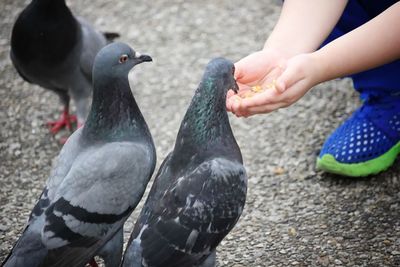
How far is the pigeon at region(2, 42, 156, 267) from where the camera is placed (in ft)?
7.99

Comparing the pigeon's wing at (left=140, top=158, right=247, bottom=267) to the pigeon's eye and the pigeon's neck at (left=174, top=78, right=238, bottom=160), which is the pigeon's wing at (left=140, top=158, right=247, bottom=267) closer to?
the pigeon's neck at (left=174, top=78, right=238, bottom=160)

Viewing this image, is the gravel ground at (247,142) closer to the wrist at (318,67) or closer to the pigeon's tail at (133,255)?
the pigeon's tail at (133,255)

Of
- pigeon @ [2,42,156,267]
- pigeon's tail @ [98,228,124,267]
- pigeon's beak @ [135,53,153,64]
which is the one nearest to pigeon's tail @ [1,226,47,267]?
pigeon @ [2,42,156,267]

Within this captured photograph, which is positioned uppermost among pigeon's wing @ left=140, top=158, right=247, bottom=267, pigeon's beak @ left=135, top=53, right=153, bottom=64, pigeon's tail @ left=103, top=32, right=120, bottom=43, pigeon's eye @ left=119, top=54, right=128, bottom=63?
pigeon's eye @ left=119, top=54, right=128, bottom=63

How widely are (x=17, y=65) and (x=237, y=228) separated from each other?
5.88 ft

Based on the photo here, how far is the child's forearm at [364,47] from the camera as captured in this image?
8.14 feet

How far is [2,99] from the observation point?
4305 mm

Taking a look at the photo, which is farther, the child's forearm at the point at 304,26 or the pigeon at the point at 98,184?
the child's forearm at the point at 304,26

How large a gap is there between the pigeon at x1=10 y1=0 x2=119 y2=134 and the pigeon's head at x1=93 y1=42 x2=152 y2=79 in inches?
43.7

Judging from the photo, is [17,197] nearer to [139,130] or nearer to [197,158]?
[139,130]

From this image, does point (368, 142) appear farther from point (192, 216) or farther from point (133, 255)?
point (133, 255)

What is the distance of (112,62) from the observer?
8.71ft

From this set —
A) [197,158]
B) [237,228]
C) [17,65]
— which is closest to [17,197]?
[17,65]

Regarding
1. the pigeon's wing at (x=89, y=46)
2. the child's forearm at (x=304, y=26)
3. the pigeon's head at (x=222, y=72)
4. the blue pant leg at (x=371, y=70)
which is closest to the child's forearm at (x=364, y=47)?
the child's forearm at (x=304, y=26)
